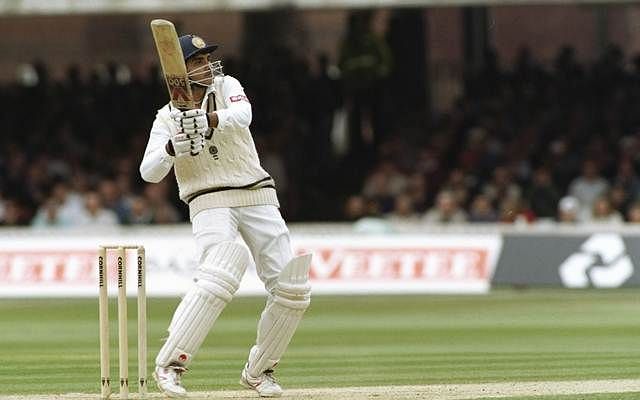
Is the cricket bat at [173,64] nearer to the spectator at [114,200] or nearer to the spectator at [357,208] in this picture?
the spectator at [357,208]

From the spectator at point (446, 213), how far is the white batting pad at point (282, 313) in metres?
9.74

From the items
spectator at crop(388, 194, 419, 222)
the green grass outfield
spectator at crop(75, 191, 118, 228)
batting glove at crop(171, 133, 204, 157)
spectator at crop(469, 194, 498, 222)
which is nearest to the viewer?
batting glove at crop(171, 133, 204, 157)

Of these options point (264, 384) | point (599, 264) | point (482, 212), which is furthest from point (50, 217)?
point (264, 384)

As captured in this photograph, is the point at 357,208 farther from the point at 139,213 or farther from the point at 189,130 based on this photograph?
the point at 189,130

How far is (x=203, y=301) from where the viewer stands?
705 cm

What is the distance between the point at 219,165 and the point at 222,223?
0.92 ft

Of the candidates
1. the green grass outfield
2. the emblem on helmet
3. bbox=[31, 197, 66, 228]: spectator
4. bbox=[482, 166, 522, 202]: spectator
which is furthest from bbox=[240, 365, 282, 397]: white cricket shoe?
bbox=[482, 166, 522, 202]: spectator

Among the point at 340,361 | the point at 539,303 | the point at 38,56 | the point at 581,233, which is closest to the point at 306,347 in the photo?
the point at 340,361

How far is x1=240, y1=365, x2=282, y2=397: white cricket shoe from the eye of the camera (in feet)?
24.3

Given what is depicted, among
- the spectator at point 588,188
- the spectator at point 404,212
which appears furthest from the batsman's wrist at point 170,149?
the spectator at point 588,188

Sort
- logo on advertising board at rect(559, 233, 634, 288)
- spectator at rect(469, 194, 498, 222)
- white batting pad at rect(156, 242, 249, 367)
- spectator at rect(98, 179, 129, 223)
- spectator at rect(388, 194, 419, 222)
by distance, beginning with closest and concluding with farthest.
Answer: white batting pad at rect(156, 242, 249, 367)
logo on advertising board at rect(559, 233, 634, 288)
spectator at rect(469, 194, 498, 222)
spectator at rect(388, 194, 419, 222)
spectator at rect(98, 179, 129, 223)

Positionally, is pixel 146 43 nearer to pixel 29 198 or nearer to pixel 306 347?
pixel 29 198

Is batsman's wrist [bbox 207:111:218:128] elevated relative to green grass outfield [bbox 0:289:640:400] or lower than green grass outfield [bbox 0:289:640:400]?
elevated

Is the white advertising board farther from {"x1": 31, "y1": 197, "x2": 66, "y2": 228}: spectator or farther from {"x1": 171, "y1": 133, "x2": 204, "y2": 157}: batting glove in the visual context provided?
{"x1": 171, "y1": 133, "x2": 204, "y2": 157}: batting glove
